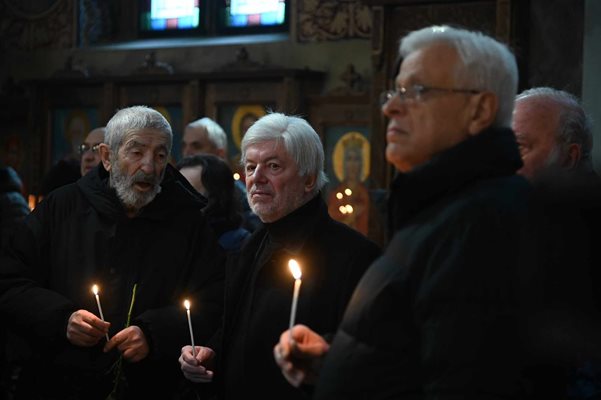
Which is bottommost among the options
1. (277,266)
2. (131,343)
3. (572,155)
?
(131,343)

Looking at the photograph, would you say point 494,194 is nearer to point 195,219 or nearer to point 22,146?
point 195,219

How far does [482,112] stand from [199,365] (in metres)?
1.90

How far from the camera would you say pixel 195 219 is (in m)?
5.45

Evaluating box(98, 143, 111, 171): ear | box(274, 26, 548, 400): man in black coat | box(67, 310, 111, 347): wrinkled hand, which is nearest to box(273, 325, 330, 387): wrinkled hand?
box(274, 26, 548, 400): man in black coat

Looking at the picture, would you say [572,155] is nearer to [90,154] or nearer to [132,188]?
[132,188]

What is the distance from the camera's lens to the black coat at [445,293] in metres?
2.73

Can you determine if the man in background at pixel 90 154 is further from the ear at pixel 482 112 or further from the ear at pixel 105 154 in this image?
the ear at pixel 482 112

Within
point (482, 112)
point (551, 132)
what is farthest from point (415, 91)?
point (551, 132)

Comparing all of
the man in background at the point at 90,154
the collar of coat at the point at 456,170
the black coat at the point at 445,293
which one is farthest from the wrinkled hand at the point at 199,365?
the man in background at the point at 90,154

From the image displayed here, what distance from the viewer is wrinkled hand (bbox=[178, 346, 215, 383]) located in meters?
4.51

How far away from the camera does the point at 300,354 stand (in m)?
3.10

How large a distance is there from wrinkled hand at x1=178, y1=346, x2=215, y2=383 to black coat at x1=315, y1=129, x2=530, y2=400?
158 centimetres

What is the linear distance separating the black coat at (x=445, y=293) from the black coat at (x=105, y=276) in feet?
7.49

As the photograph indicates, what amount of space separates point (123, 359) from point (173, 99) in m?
10.3
